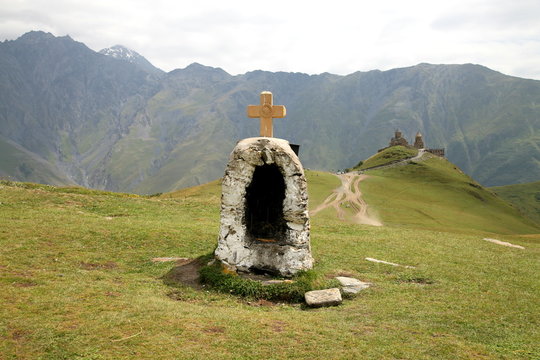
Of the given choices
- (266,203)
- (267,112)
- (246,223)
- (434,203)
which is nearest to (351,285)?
(246,223)

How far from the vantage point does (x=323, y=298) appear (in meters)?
14.2

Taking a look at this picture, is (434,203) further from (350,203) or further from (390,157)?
(390,157)

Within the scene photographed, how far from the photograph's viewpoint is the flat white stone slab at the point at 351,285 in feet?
50.9

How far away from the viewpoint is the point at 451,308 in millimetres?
13672

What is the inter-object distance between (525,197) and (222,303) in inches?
6785

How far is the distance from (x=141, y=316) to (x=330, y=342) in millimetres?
5112

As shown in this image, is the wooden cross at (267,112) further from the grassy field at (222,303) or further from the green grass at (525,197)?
the green grass at (525,197)

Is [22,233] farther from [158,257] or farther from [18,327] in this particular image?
[18,327]

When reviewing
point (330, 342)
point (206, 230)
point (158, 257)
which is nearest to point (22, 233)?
point (158, 257)

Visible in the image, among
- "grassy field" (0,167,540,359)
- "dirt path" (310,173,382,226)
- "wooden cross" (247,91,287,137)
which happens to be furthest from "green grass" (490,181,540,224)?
"wooden cross" (247,91,287,137)

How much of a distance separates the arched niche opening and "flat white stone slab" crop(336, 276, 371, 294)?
12.8 feet

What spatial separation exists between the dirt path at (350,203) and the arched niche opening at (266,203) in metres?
32.9

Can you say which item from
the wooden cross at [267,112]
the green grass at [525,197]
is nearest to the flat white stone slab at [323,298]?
the wooden cross at [267,112]

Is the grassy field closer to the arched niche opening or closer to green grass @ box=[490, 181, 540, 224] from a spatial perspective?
the arched niche opening
